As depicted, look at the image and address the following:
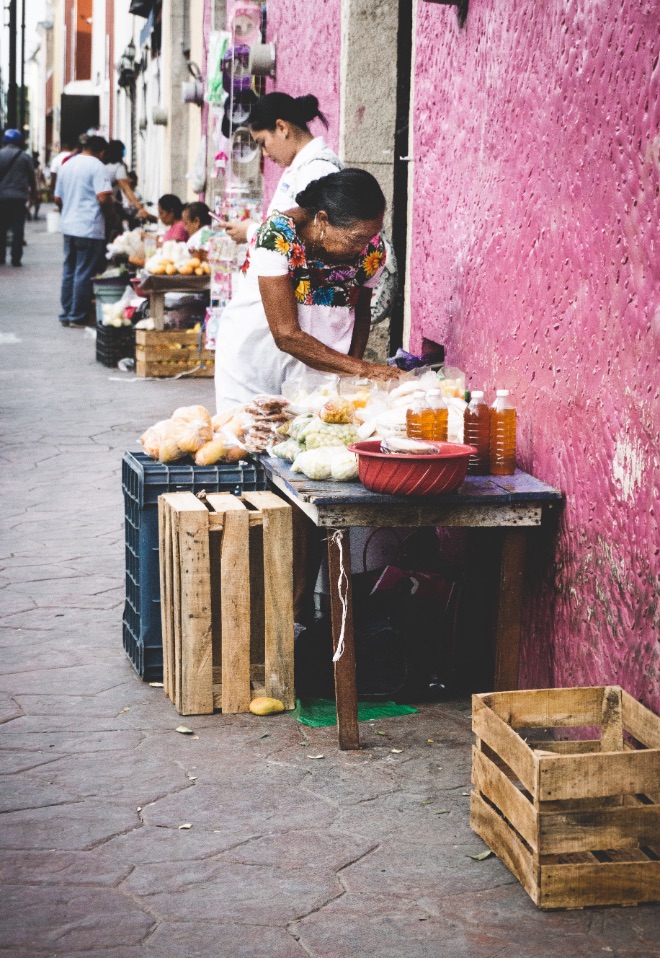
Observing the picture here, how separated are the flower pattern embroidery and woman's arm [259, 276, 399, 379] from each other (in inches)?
3.7

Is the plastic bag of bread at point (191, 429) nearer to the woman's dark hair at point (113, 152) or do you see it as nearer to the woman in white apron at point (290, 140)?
the woman in white apron at point (290, 140)

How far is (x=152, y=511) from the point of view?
4.77 m

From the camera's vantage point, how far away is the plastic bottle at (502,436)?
169 inches

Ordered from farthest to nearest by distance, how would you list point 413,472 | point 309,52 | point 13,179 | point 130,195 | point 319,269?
point 13,179
point 130,195
point 309,52
point 319,269
point 413,472

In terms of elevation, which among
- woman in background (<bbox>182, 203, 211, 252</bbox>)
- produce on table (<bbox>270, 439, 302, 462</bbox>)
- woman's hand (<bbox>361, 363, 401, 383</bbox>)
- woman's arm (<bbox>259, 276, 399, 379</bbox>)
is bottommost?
produce on table (<bbox>270, 439, 302, 462</bbox>)

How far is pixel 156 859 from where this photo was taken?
339cm

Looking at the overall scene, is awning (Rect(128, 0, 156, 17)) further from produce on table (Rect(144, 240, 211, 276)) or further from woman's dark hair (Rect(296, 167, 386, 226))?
woman's dark hair (Rect(296, 167, 386, 226))

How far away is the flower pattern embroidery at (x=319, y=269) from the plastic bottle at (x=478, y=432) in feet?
3.30

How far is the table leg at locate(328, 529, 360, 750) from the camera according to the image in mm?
4082

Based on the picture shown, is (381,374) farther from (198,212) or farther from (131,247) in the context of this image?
(131,247)

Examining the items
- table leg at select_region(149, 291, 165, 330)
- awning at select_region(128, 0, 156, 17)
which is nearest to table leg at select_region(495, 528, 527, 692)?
table leg at select_region(149, 291, 165, 330)

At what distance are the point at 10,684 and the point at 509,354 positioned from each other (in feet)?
7.33

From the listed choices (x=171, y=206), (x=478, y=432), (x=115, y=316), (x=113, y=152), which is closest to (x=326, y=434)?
(x=478, y=432)

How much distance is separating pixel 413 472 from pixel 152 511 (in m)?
1.30
